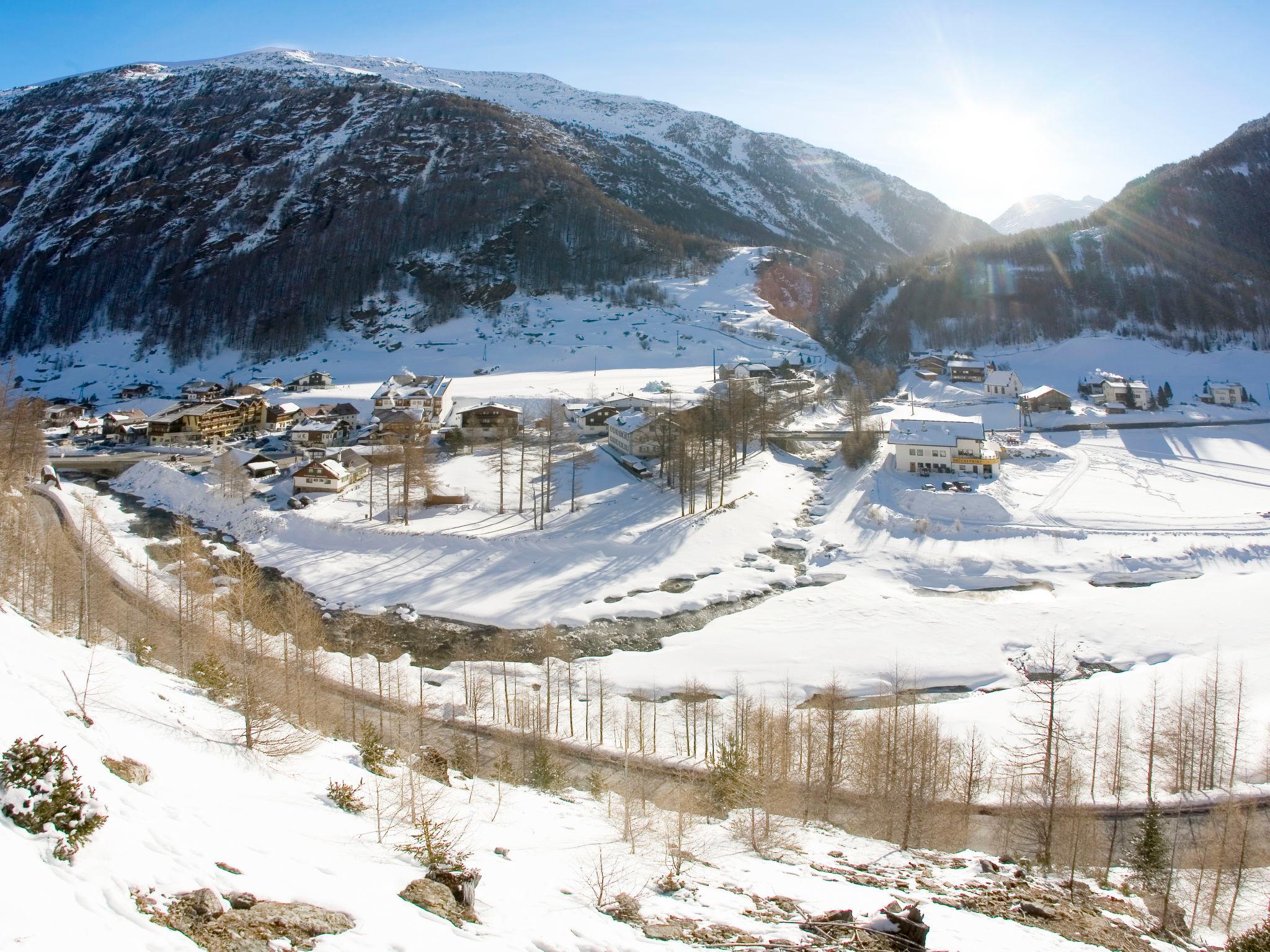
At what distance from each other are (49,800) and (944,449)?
43.1 m

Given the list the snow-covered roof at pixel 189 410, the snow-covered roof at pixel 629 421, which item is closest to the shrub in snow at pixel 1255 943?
the snow-covered roof at pixel 629 421

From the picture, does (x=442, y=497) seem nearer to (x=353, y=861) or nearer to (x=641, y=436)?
(x=641, y=436)

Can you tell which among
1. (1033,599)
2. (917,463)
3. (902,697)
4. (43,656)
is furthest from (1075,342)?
(43,656)

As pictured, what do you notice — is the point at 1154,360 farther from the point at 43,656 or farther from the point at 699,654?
the point at 43,656

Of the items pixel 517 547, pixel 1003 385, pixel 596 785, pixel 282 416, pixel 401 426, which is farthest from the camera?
pixel 1003 385

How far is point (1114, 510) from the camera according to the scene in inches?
1427

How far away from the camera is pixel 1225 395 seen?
59500 mm

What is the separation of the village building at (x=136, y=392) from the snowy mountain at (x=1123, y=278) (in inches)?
3156

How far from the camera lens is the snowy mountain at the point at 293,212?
97.4m

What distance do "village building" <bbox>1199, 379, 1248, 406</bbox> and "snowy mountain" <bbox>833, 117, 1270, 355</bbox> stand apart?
16340 mm

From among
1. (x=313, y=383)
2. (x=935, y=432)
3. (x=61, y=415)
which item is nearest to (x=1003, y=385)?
(x=935, y=432)

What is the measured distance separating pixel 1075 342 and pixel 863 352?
72.4 ft

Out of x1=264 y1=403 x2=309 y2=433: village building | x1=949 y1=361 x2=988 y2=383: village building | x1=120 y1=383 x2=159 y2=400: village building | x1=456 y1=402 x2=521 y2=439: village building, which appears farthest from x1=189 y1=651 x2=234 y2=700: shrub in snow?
x1=120 y1=383 x2=159 y2=400: village building

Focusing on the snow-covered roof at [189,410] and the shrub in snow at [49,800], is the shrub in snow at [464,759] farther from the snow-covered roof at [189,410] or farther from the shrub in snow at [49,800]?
the snow-covered roof at [189,410]
